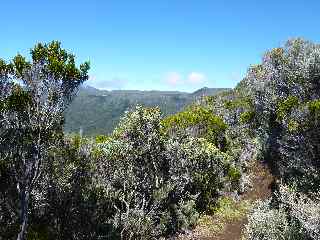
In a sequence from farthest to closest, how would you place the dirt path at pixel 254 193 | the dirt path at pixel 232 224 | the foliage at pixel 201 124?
the foliage at pixel 201 124 < the dirt path at pixel 254 193 < the dirt path at pixel 232 224

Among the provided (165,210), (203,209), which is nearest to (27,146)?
(165,210)

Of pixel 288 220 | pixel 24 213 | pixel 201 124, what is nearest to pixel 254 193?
pixel 201 124

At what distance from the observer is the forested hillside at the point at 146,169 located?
22.5 metres

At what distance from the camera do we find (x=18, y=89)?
22.2m

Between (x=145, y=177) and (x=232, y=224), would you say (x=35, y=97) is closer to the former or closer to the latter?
(x=145, y=177)

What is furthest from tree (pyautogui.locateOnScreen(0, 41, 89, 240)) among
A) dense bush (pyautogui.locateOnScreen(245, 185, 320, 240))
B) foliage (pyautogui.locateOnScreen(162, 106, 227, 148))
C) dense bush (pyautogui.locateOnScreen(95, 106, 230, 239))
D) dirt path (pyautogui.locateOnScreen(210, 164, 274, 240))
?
foliage (pyautogui.locateOnScreen(162, 106, 227, 148))

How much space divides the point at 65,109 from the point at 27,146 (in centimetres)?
281

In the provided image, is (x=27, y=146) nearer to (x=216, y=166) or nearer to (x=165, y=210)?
(x=165, y=210)

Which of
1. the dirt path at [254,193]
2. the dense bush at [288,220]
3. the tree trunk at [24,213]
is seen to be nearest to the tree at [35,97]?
the tree trunk at [24,213]

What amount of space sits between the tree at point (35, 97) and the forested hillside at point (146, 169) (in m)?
0.05

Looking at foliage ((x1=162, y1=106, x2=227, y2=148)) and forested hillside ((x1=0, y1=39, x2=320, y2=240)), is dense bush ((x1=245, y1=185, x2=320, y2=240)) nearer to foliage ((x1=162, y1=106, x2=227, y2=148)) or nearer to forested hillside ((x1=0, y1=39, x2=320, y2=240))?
forested hillside ((x1=0, y1=39, x2=320, y2=240))

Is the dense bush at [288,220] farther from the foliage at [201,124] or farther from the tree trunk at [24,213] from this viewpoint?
the foliage at [201,124]

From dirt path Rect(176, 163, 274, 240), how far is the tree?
1566 cm

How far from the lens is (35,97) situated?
2238 cm
